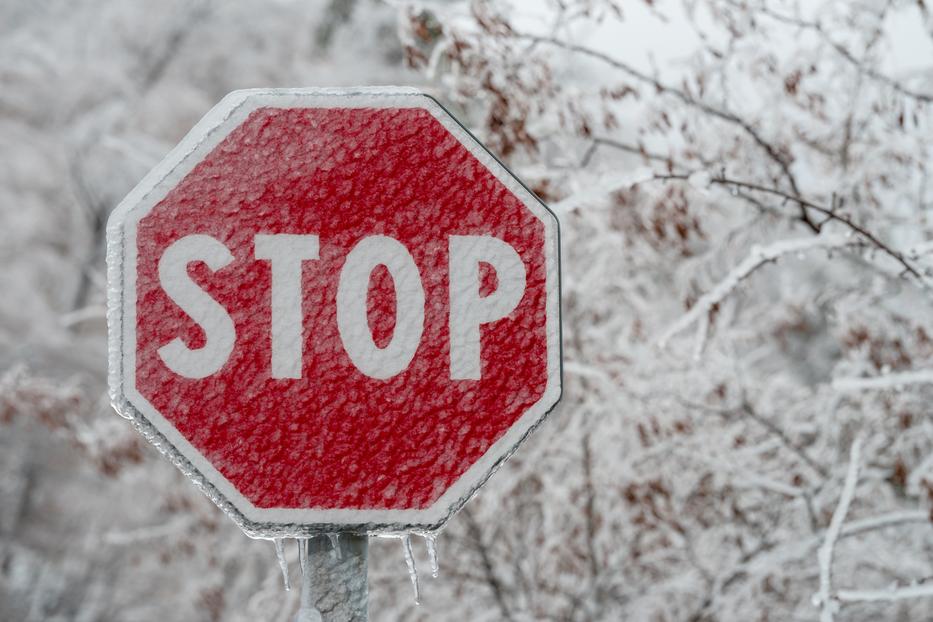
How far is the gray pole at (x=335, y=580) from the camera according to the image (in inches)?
38.0

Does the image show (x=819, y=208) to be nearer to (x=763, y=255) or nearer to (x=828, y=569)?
(x=763, y=255)

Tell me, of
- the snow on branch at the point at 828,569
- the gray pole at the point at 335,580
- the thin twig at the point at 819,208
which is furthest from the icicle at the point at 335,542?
the snow on branch at the point at 828,569

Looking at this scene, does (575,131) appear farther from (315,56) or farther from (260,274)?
(315,56)

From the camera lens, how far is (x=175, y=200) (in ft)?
3.46

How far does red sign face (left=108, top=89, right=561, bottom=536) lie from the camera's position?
40.1 inches

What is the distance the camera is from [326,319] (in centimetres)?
104

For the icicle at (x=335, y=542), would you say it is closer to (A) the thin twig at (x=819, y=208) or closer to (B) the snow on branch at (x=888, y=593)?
(A) the thin twig at (x=819, y=208)

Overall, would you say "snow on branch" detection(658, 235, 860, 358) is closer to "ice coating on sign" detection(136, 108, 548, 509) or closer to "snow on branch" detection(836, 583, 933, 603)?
"snow on branch" detection(836, 583, 933, 603)

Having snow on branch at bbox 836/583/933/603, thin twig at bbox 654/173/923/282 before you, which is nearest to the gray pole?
thin twig at bbox 654/173/923/282

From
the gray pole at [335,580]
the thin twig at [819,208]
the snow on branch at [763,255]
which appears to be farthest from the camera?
the snow on branch at [763,255]

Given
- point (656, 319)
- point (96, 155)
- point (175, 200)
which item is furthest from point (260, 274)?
point (96, 155)

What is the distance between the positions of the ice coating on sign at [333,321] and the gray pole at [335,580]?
0.16ft

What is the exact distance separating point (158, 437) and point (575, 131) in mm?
1884

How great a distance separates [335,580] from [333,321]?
11.7 inches
